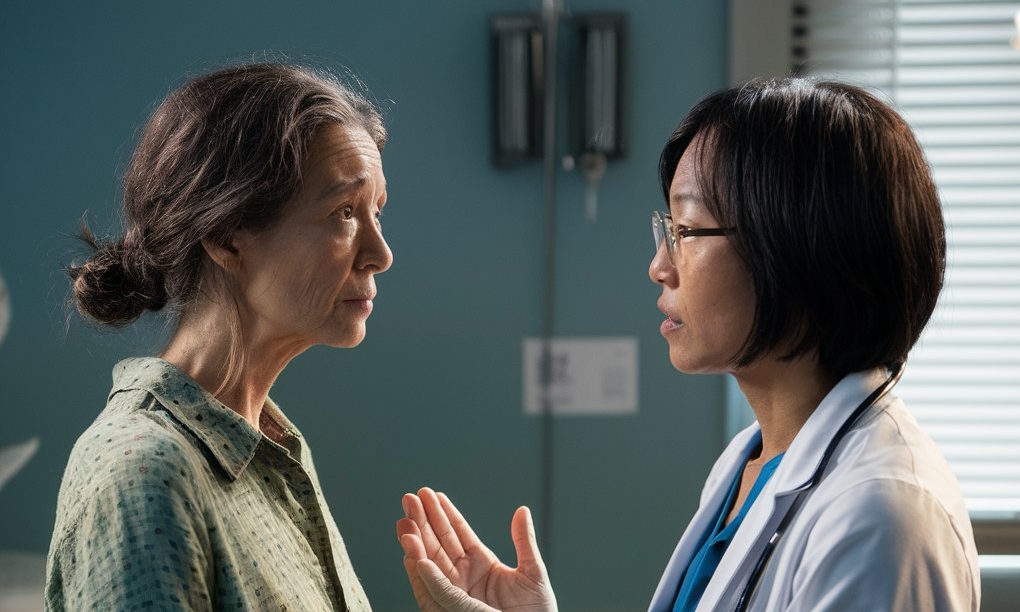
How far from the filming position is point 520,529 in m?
1.22

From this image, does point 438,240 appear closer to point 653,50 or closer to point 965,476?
point 653,50

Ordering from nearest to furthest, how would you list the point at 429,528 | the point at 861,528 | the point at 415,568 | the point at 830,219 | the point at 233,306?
the point at 861,528 < the point at 830,219 < the point at 233,306 < the point at 415,568 < the point at 429,528

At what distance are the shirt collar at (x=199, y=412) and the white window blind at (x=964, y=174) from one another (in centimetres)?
143

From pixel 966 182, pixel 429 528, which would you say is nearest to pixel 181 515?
pixel 429 528

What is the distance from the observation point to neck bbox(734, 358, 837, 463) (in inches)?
40.3

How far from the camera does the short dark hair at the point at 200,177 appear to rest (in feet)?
3.21

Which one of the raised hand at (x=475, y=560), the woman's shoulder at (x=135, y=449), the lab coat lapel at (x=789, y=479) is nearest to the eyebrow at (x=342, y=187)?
the woman's shoulder at (x=135, y=449)

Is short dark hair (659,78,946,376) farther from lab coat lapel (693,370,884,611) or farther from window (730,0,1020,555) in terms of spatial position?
window (730,0,1020,555)

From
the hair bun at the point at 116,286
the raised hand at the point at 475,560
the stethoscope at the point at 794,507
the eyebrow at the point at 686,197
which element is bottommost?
the raised hand at the point at 475,560

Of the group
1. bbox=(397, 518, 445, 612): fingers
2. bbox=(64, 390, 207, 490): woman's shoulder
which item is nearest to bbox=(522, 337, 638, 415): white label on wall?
bbox=(397, 518, 445, 612): fingers

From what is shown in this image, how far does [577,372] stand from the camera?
197 cm

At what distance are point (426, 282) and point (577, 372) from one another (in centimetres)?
35

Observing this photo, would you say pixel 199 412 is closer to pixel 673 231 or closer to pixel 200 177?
pixel 200 177

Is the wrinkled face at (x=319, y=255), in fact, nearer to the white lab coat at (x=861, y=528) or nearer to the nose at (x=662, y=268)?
the nose at (x=662, y=268)
